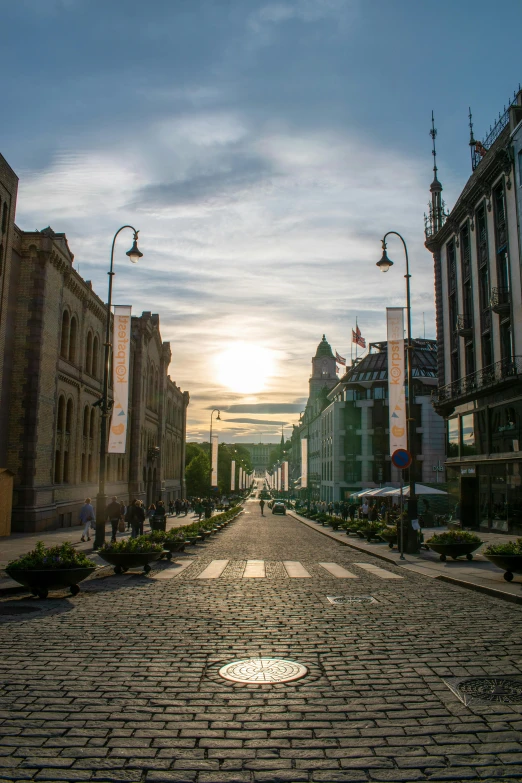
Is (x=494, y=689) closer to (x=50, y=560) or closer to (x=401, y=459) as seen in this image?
(x=50, y=560)

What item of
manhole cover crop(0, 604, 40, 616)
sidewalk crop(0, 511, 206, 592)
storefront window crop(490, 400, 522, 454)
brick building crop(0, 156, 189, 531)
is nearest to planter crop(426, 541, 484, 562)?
sidewalk crop(0, 511, 206, 592)

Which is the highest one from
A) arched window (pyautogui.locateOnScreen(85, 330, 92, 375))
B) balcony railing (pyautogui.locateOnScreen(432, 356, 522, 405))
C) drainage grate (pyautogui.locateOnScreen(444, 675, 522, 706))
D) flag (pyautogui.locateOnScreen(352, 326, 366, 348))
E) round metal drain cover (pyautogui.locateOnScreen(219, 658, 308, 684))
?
flag (pyautogui.locateOnScreen(352, 326, 366, 348))

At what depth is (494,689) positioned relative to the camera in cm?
577

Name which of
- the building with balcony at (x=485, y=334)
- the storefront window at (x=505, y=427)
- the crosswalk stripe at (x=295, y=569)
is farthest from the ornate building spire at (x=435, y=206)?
the crosswalk stripe at (x=295, y=569)

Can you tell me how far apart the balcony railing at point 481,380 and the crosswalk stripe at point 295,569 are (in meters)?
15.1

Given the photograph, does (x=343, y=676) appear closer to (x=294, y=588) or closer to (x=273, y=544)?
(x=294, y=588)

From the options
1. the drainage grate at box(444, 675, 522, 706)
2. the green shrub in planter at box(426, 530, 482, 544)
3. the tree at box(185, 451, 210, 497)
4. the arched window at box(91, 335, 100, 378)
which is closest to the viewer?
the drainage grate at box(444, 675, 522, 706)

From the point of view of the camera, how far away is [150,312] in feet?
187

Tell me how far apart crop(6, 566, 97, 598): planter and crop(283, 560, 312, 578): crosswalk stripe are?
5528mm

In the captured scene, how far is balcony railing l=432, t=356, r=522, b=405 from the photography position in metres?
28.2

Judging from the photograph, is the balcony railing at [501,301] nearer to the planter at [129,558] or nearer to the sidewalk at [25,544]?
the sidewalk at [25,544]

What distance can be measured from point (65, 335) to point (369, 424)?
4687 centimetres

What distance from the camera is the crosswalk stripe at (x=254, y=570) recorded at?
14572 millimetres

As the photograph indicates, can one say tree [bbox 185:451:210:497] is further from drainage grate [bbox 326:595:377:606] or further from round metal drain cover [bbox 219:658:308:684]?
round metal drain cover [bbox 219:658:308:684]
